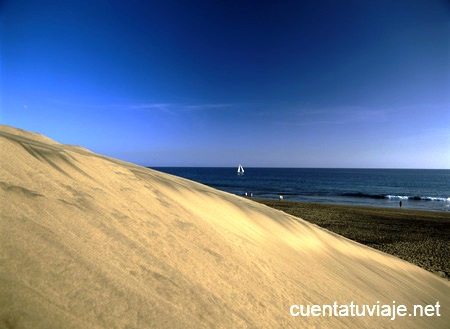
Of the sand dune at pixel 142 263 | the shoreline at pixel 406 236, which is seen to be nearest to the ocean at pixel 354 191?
the shoreline at pixel 406 236

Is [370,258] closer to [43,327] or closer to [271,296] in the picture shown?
[271,296]

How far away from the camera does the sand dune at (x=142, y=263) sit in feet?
4.95

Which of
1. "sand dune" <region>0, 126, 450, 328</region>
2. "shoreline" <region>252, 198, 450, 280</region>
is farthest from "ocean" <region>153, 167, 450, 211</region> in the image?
"sand dune" <region>0, 126, 450, 328</region>

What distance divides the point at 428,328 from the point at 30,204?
453 centimetres

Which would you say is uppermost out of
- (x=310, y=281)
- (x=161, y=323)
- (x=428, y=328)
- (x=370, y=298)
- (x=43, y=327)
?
(x=43, y=327)

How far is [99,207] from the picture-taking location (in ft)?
8.45

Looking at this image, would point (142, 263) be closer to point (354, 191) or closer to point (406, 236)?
point (406, 236)

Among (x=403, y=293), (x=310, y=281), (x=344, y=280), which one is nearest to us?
(x=310, y=281)

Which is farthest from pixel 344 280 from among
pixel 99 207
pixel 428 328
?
pixel 99 207

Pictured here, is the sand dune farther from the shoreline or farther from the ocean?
the ocean

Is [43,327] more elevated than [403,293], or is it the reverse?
[43,327]

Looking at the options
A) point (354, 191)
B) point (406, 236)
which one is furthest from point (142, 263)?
point (354, 191)

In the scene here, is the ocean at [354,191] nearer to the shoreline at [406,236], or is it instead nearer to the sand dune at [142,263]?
the shoreline at [406,236]

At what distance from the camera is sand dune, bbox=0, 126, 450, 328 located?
4.95 ft
